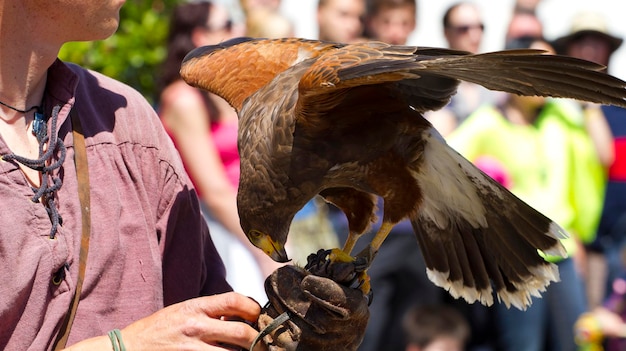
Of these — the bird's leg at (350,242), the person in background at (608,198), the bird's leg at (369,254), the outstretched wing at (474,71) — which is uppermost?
the outstretched wing at (474,71)

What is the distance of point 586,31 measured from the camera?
23.0 ft

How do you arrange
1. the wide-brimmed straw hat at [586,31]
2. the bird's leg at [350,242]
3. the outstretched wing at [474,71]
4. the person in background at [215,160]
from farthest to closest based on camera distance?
1. the wide-brimmed straw hat at [586,31]
2. the person in background at [215,160]
3. the bird's leg at [350,242]
4. the outstretched wing at [474,71]

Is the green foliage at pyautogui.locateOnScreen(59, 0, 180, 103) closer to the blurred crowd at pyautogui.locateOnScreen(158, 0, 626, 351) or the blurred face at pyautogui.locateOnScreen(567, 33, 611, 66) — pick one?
the blurred crowd at pyautogui.locateOnScreen(158, 0, 626, 351)

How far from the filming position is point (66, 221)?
2.46 m

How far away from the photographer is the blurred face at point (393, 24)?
6.39 metres

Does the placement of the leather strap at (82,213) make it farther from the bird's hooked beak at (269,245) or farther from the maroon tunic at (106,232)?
the bird's hooked beak at (269,245)

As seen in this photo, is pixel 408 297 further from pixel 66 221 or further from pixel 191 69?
pixel 66 221

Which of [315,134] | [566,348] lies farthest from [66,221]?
[566,348]

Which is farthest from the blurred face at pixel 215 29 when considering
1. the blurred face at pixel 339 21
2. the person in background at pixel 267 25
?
the blurred face at pixel 339 21

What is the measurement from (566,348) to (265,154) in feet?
10.8

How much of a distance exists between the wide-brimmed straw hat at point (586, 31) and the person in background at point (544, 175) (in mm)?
784

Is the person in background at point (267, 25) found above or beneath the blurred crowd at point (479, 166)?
above

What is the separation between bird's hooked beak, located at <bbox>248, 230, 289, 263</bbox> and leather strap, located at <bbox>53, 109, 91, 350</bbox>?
72 cm

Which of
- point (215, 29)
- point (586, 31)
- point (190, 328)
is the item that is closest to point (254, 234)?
point (190, 328)
